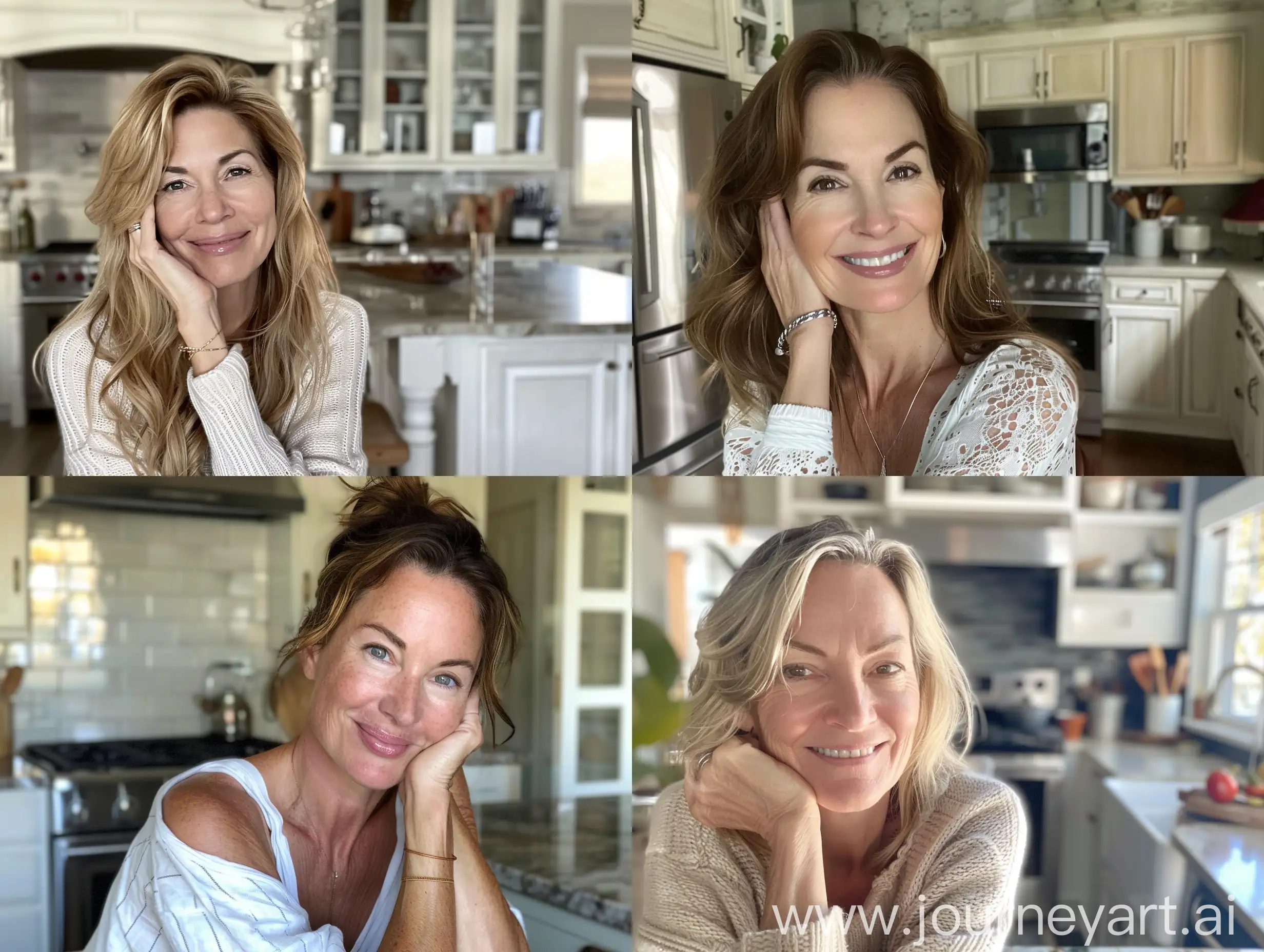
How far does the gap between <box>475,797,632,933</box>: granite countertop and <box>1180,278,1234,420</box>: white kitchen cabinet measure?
0.87 m

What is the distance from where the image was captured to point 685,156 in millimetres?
1248

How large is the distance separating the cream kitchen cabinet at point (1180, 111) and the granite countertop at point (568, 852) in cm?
99

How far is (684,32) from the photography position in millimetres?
1266

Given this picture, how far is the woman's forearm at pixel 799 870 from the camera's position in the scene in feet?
4.87

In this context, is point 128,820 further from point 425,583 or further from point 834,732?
point 834,732

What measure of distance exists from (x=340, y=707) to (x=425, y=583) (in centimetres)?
18

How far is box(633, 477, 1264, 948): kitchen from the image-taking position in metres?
1.50

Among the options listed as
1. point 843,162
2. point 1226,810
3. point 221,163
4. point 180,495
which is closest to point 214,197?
point 221,163

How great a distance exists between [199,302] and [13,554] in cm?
44

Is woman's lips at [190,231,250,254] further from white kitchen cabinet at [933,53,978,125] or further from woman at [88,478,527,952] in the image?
white kitchen cabinet at [933,53,978,125]

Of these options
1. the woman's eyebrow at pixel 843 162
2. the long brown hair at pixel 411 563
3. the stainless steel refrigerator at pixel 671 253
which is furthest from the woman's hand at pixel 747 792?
the woman's eyebrow at pixel 843 162

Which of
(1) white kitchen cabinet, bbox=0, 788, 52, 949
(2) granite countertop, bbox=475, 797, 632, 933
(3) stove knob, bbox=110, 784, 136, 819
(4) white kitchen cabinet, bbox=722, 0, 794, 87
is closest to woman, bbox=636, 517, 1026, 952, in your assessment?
(2) granite countertop, bbox=475, 797, 632, 933

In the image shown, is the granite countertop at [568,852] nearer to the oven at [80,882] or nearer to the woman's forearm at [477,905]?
the woman's forearm at [477,905]

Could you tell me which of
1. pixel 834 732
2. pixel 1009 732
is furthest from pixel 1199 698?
pixel 834 732
